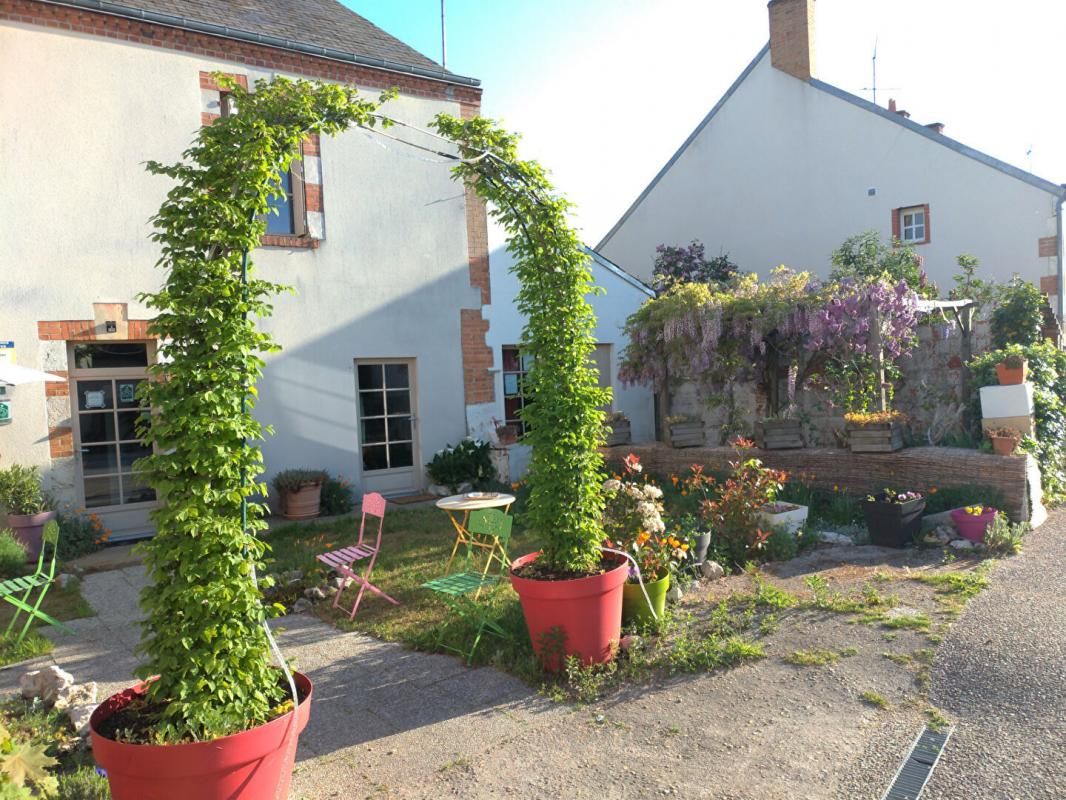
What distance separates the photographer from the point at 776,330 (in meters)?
9.09

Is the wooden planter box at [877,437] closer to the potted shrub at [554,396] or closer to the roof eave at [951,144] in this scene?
the potted shrub at [554,396]

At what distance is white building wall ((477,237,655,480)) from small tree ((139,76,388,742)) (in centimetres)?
655

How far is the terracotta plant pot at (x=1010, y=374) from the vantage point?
293 inches

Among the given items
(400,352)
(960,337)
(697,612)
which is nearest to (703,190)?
(960,337)

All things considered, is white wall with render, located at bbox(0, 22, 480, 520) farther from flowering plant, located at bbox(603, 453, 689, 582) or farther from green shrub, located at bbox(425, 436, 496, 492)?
flowering plant, located at bbox(603, 453, 689, 582)

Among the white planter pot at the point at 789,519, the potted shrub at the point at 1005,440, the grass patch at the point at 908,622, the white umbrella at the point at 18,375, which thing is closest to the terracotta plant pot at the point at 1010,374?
the potted shrub at the point at 1005,440

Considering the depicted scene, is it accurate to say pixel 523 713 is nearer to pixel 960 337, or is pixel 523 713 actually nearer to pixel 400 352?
pixel 400 352

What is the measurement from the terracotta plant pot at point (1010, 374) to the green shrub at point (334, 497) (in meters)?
6.89

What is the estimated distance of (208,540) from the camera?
264 cm

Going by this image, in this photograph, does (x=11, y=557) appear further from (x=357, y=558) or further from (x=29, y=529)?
(x=357, y=558)

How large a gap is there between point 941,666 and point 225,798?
343 centimetres

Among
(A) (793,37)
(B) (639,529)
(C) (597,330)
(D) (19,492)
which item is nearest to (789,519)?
(B) (639,529)

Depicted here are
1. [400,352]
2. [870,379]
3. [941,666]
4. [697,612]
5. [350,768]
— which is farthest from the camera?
[400,352]

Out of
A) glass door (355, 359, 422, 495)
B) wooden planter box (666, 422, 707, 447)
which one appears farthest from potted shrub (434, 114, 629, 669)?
glass door (355, 359, 422, 495)
